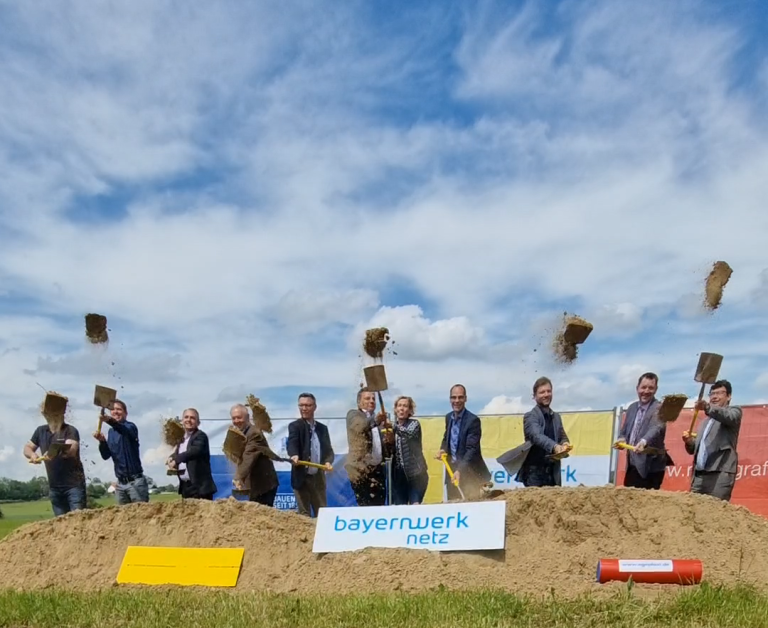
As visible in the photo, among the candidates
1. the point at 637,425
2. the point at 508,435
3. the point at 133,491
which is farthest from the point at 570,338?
the point at 133,491

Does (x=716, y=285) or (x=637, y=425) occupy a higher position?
(x=716, y=285)

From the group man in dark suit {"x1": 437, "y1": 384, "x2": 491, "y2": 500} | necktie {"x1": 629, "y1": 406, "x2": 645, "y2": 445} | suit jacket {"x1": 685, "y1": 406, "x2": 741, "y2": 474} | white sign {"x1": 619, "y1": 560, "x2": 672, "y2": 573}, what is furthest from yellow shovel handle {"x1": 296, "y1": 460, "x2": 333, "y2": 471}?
suit jacket {"x1": 685, "y1": 406, "x2": 741, "y2": 474}

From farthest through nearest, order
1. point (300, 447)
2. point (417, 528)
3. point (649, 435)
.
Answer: point (300, 447) → point (649, 435) → point (417, 528)

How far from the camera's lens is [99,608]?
5.98 metres

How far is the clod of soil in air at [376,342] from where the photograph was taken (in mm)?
9352

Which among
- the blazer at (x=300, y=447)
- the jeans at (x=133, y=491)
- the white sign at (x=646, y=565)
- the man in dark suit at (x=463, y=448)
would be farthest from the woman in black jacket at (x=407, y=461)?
the white sign at (x=646, y=565)

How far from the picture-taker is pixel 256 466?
9.66 metres

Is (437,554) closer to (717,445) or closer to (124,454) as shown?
(717,445)

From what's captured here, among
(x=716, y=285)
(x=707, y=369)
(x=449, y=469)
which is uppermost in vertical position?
(x=716, y=285)

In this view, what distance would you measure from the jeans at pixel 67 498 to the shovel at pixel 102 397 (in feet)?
2.66

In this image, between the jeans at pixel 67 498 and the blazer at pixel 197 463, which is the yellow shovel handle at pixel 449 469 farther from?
the jeans at pixel 67 498

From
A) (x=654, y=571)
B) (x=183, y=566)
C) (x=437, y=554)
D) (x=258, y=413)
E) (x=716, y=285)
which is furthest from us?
(x=258, y=413)

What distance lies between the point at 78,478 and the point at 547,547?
19.9 ft

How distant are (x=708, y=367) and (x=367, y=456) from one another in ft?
12.8
